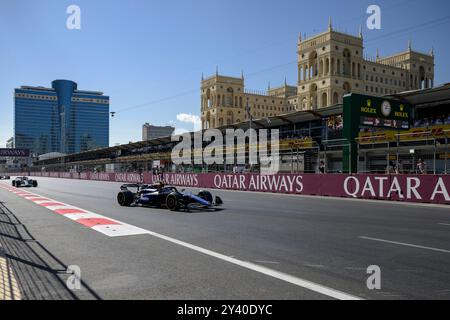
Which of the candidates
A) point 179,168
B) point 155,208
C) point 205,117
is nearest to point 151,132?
point 205,117

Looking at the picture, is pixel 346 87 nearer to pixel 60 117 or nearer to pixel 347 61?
pixel 347 61

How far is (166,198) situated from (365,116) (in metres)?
14.8

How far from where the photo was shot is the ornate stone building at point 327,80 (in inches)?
4190

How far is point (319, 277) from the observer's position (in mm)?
4797

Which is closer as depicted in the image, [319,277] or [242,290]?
[242,290]

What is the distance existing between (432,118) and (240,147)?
49.5ft

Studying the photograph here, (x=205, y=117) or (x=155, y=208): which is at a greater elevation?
(x=205, y=117)

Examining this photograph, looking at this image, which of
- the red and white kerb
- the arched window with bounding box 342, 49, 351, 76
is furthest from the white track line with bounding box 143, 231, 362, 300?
the arched window with bounding box 342, 49, 351, 76

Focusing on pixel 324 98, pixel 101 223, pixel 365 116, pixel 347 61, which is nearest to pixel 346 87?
pixel 324 98

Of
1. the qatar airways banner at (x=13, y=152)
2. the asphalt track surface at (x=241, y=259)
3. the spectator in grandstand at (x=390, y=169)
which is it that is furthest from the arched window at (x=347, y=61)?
the asphalt track surface at (x=241, y=259)

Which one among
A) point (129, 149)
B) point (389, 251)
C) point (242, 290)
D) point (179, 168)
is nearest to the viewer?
point (242, 290)

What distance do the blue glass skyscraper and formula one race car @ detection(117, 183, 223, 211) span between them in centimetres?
7835

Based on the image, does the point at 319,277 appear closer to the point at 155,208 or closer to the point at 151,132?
the point at 155,208
